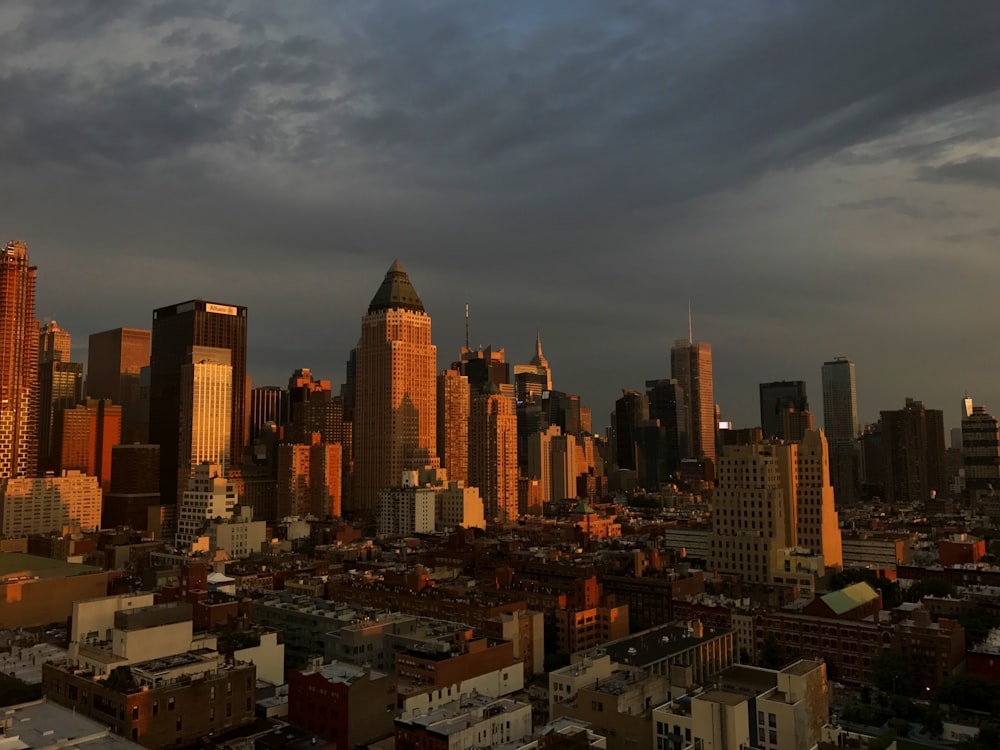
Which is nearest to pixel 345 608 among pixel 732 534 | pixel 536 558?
pixel 536 558

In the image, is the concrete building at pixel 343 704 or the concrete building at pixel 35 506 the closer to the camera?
the concrete building at pixel 343 704

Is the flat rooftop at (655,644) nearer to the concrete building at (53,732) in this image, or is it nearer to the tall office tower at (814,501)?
the concrete building at (53,732)

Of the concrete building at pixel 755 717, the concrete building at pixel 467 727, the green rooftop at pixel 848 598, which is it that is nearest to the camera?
the concrete building at pixel 755 717

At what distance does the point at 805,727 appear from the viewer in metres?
54.9

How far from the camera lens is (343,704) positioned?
60.5 meters

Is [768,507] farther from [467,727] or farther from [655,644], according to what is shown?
[467,727]

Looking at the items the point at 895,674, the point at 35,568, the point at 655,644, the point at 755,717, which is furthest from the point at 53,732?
the point at 35,568

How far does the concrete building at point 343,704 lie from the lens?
60.7m

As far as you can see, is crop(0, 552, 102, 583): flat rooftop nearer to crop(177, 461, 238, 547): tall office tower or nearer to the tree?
crop(177, 461, 238, 547): tall office tower

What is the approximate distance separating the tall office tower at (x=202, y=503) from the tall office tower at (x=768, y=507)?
98.6 m

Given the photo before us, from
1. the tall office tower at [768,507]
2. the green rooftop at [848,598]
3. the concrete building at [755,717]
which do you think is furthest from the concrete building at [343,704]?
the tall office tower at [768,507]

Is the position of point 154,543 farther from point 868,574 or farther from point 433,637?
point 868,574

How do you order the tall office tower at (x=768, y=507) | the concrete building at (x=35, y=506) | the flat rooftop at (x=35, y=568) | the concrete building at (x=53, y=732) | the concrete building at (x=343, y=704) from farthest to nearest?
1. the concrete building at (x=35, y=506)
2. the tall office tower at (x=768, y=507)
3. the flat rooftop at (x=35, y=568)
4. the concrete building at (x=343, y=704)
5. the concrete building at (x=53, y=732)

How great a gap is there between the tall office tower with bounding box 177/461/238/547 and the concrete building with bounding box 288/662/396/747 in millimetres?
109295
